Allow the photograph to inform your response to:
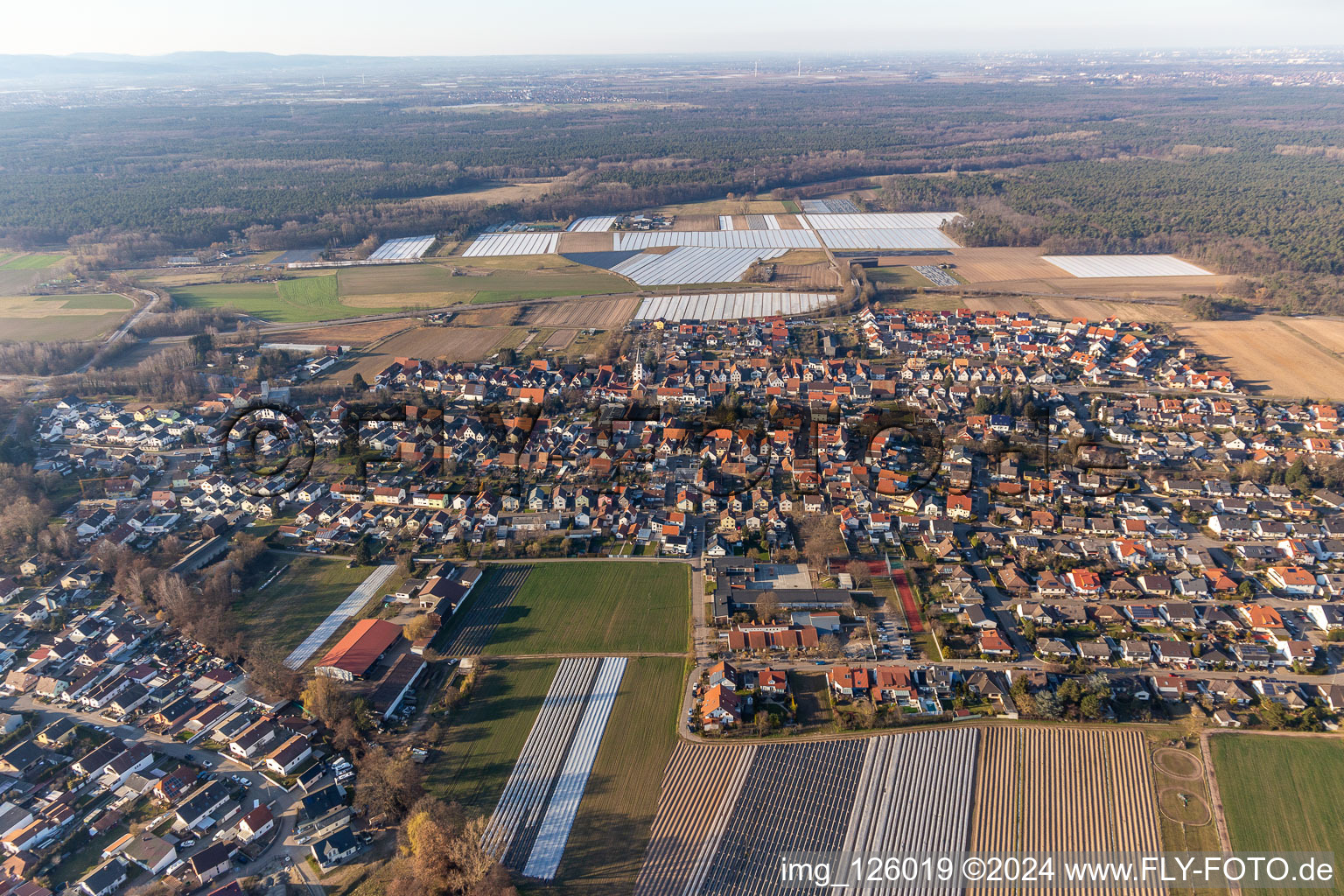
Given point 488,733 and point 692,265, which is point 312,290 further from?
point 488,733

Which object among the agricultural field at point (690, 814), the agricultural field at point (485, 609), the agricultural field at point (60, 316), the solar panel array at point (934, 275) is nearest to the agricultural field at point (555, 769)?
the agricultural field at point (690, 814)

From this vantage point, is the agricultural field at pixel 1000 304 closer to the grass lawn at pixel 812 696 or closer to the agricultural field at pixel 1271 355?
the agricultural field at pixel 1271 355

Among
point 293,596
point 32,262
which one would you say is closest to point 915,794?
point 293,596

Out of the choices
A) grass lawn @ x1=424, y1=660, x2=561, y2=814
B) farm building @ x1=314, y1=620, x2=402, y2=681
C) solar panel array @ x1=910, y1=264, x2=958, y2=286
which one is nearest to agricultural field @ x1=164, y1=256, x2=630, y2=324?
solar panel array @ x1=910, y1=264, x2=958, y2=286

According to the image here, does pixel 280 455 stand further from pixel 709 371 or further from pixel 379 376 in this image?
pixel 709 371

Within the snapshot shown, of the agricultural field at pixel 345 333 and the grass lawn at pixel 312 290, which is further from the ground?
the grass lawn at pixel 312 290

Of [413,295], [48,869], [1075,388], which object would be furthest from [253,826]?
[413,295]
